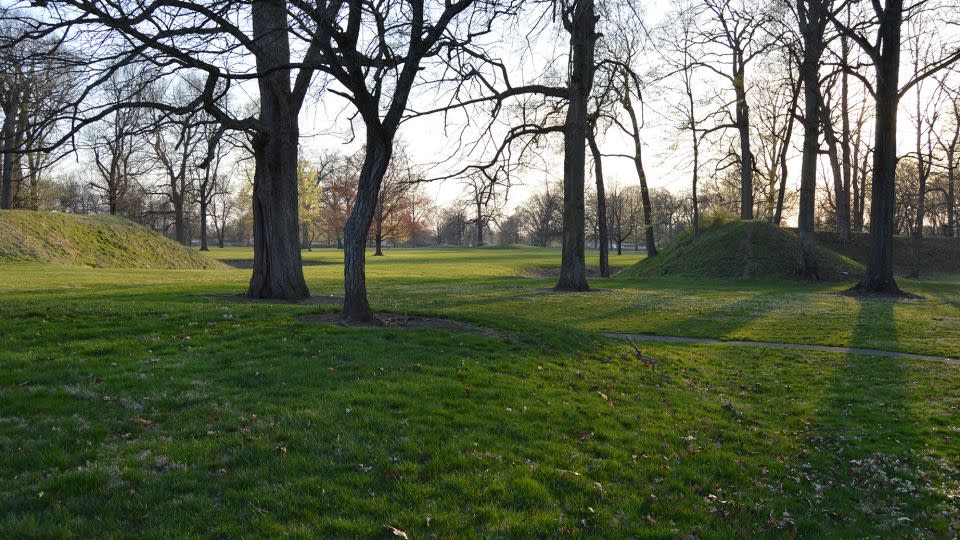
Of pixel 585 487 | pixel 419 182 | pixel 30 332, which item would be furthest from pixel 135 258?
pixel 585 487

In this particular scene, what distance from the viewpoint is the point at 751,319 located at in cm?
1744

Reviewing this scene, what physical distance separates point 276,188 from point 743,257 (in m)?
27.4

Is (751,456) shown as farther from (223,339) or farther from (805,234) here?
(805,234)

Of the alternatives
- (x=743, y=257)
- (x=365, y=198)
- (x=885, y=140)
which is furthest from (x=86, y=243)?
(x=885, y=140)

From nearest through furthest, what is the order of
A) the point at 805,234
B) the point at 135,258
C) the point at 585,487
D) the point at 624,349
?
the point at 585,487 → the point at 624,349 → the point at 805,234 → the point at 135,258

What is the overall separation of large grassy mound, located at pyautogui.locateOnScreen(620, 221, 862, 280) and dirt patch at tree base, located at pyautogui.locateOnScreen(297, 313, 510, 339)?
938 inches

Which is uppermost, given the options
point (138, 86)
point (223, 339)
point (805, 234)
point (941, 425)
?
point (138, 86)

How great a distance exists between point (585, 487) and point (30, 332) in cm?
935

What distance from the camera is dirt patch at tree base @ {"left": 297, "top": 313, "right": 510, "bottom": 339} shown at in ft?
38.6

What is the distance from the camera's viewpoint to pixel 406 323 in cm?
1253

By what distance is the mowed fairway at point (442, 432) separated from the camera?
4.63m

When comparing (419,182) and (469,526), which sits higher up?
(419,182)

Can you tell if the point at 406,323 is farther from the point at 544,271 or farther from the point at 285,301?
the point at 544,271

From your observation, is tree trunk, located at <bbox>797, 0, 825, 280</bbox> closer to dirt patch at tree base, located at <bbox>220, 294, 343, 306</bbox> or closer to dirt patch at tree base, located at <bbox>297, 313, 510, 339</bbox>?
dirt patch at tree base, located at <bbox>297, 313, 510, 339</bbox>
